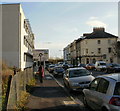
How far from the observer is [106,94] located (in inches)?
260

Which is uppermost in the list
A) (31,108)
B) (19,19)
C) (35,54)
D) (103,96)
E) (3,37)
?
(19,19)

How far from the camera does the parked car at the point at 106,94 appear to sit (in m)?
6.11

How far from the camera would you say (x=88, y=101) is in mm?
8578

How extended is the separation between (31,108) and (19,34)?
2526cm

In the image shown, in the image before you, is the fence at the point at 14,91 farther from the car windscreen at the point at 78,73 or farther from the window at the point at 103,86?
the car windscreen at the point at 78,73

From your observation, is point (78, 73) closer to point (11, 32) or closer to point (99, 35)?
point (11, 32)

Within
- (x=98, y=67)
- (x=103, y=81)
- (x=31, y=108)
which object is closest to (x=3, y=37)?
(x=98, y=67)

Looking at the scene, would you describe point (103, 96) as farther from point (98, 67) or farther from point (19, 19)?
point (98, 67)

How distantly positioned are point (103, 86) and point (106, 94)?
0.58 metres

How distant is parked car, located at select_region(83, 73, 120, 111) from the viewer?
611 cm

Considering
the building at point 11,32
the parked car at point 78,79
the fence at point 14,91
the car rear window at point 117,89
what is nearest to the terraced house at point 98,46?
the building at point 11,32

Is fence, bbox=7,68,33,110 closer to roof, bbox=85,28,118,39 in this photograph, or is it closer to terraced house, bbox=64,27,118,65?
terraced house, bbox=64,27,118,65

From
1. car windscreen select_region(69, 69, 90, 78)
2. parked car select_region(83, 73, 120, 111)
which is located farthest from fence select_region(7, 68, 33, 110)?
car windscreen select_region(69, 69, 90, 78)

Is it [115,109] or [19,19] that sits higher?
[19,19]
